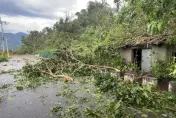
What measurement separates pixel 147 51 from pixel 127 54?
1.85m

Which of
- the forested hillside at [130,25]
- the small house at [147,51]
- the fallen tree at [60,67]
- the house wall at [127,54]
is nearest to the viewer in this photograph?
the forested hillside at [130,25]

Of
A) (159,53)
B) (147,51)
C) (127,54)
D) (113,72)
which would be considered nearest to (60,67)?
(113,72)

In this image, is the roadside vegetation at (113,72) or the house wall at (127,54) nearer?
the roadside vegetation at (113,72)

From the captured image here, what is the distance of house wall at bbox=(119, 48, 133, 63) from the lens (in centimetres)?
1464

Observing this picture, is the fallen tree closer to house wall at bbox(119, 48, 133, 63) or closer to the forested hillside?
the forested hillside

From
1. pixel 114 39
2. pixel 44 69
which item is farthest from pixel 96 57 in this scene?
pixel 44 69

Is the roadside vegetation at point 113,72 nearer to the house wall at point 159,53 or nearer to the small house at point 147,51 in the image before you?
the small house at point 147,51

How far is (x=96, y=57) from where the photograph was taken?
53.8 ft

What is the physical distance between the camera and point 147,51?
1335 cm

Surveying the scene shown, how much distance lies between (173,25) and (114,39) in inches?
229

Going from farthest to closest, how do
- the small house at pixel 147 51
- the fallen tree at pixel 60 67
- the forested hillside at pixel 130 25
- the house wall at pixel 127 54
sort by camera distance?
the house wall at pixel 127 54 → the fallen tree at pixel 60 67 → the small house at pixel 147 51 → the forested hillside at pixel 130 25

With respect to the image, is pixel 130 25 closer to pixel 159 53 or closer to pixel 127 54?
pixel 127 54

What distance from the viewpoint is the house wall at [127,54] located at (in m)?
14.6

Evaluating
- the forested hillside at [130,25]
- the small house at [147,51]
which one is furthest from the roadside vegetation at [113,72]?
the small house at [147,51]
